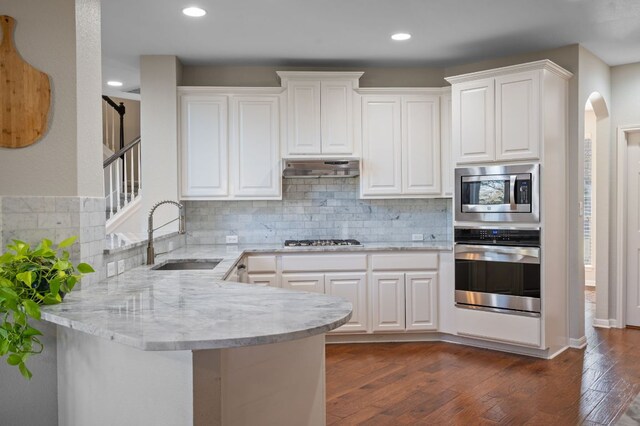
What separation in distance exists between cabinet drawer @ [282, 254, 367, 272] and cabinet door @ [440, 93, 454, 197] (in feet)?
3.65

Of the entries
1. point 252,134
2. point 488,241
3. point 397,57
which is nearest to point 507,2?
point 397,57

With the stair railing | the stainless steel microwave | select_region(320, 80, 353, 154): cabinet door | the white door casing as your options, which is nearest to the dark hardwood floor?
the white door casing

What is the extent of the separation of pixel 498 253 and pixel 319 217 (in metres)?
1.81

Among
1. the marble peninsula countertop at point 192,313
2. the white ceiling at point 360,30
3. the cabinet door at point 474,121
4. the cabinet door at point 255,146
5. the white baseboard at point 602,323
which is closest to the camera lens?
the marble peninsula countertop at point 192,313

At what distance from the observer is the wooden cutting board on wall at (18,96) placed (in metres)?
2.31

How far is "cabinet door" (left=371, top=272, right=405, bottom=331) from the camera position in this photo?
469 centimetres

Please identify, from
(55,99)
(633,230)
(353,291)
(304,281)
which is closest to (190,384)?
(55,99)

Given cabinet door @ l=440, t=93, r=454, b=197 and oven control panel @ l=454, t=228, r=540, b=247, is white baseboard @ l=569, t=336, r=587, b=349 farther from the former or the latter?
cabinet door @ l=440, t=93, r=454, b=197

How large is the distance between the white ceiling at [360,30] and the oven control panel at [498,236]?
5.33ft

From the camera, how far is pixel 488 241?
14.3ft

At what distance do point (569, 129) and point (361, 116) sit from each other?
1.85 meters

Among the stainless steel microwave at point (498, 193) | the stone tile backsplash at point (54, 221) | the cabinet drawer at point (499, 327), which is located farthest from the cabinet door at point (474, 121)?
the stone tile backsplash at point (54, 221)

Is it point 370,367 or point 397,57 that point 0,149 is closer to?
point 370,367

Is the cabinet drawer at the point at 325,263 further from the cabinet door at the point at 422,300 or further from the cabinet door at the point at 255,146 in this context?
the cabinet door at the point at 255,146
